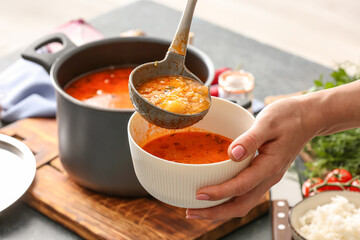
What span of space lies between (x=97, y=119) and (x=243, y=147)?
449mm

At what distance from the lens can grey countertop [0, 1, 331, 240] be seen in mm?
1339

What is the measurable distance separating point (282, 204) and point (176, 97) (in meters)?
0.54

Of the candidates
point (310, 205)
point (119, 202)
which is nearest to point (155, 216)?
point (119, 202)

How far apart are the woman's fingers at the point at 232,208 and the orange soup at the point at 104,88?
0.42 metres

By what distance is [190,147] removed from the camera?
1.05 metres

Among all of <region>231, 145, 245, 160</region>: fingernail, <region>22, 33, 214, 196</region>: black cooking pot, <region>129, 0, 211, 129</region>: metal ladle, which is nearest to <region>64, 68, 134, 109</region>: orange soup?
<region>22, 33, 214, 196</region>: black cooking pot

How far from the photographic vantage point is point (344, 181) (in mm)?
1484

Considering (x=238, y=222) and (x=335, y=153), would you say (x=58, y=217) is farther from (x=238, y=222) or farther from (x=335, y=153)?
(x=335, y=153)

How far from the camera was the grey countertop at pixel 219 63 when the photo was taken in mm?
1339

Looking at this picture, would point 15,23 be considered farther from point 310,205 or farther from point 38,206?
point 310,205

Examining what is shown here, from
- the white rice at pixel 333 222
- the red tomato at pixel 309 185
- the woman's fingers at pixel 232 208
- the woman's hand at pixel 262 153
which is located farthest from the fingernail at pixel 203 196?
the red tomato at pixel 309 185

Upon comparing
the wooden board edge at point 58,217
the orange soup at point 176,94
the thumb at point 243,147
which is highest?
the orange soup at point 176,94

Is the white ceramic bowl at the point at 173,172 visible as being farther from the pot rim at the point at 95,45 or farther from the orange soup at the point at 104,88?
the orange soup at the point at 104,88

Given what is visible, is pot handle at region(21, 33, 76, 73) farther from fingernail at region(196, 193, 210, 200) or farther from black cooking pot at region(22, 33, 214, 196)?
fingernail at region(196, 193, 210, 200)
